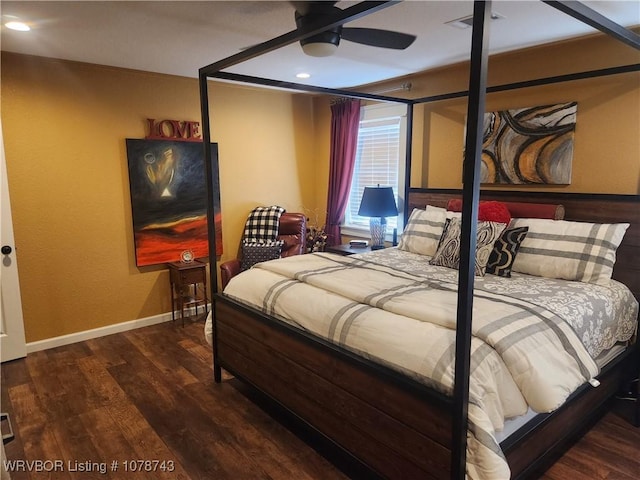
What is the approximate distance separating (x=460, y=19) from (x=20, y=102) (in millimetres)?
3326

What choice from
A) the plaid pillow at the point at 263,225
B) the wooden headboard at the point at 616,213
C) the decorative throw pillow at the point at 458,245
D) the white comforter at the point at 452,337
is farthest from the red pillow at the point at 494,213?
the plaid pillow at the point at 263,225

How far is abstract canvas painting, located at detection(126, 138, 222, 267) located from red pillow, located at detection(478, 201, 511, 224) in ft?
8.35

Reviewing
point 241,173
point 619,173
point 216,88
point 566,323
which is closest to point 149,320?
point 241,173

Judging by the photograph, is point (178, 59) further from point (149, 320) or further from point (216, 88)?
point (149, 320)

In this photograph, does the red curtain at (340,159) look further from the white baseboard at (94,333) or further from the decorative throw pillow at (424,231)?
the white baseboard at (94,333)

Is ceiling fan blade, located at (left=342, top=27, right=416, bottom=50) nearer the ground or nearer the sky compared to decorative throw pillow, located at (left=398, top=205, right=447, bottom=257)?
nearer the sky

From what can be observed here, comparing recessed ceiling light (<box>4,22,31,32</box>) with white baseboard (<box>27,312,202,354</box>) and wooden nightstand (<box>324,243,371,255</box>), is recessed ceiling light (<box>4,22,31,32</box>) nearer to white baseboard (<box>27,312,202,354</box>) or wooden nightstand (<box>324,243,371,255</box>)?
white baseboard (<box>27,312,202,354</box>)

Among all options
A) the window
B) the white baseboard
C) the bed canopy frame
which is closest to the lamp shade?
the window

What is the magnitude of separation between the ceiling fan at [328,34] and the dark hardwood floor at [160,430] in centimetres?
220

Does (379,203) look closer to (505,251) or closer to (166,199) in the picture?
(505,251)

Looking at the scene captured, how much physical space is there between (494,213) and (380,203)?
1179mm

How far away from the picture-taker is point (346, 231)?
16.5 ft

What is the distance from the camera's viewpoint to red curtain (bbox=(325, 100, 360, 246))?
15.4 feet

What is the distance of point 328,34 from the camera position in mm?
2309
